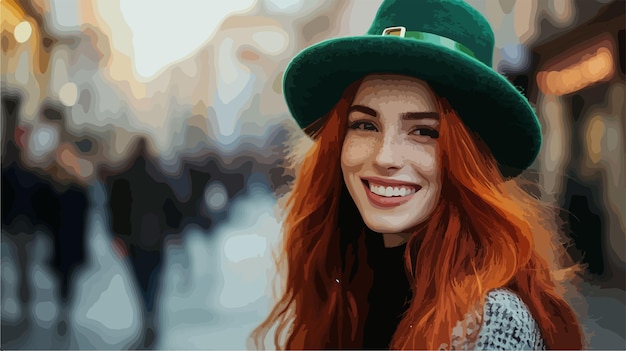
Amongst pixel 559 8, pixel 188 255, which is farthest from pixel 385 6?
pixel 188 255

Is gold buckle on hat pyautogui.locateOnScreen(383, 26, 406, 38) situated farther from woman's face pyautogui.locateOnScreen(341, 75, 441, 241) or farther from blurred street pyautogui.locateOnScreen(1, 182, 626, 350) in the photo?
blurred street pyautogui.locateOnScreen(1, 182, 626, 350)

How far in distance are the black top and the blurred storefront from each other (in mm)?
332

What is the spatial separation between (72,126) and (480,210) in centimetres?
82

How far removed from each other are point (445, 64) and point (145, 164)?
2.06 ft

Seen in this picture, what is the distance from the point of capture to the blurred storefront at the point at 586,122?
1039 mm

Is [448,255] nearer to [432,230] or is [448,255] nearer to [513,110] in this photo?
[432,230]

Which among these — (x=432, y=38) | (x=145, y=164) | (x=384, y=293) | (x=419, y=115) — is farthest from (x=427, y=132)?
(x=145, y=164)

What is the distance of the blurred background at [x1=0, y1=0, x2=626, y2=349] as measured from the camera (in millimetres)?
1098

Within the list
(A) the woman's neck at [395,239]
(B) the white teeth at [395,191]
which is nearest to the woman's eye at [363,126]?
(B) the white teeth at [395,191]

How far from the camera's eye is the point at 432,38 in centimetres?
86

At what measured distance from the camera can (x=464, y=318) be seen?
854 mm

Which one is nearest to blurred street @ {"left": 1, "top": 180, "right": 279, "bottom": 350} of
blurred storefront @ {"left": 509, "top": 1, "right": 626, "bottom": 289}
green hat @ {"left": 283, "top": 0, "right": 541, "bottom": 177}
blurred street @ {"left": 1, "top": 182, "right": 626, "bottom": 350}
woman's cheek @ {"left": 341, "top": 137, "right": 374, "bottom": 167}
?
blurred street @ {"left": 1, "top": 182, "right": 626, "bottom": 350}

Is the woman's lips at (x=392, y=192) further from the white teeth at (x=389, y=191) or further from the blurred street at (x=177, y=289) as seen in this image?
the blurred street at (x=177, y=289)

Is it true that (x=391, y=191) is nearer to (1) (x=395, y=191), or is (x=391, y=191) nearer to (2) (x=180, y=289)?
(1) (x=395, y=191)
